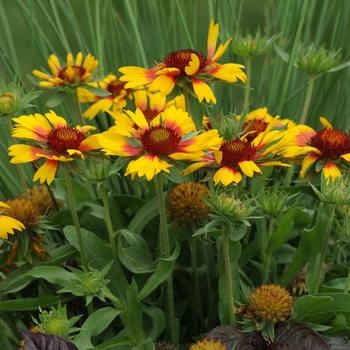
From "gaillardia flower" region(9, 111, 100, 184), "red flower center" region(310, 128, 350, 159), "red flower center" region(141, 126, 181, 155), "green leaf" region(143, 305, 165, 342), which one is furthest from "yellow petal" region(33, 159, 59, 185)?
"red flower center" region(310, 128, 350, 159)

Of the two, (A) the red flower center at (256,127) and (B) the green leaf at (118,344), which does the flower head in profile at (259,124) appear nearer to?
(A) the red flower center at (256,127)

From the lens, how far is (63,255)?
0.85m

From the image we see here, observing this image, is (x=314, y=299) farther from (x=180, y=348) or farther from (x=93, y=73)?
(x=93, y=73)

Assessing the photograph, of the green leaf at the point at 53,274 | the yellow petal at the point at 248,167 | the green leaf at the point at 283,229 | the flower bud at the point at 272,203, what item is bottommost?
the green leaf at the point at 283,229

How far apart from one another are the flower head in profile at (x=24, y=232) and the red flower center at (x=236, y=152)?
27 centimetres

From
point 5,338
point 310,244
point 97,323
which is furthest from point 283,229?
point 5,338

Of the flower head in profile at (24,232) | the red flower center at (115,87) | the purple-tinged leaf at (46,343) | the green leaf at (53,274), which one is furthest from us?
the red flower center at (115,87)

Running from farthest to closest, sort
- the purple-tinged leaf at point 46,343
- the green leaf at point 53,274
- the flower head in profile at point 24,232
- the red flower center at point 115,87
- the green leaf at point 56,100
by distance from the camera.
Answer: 1. the red flower center at point 115,87
2. the green leaf at point 56,100
3. the flower head in profile at point 24,232
4. the green leaf at point 53,274
5. the purple-tinged leaf at point 46,343

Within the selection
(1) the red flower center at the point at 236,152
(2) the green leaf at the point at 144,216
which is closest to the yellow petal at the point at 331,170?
(1) the red flower center at the point at 236,152

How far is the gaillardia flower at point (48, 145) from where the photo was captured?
Result: 2.34 ft

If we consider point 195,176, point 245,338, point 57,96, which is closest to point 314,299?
point 245,338

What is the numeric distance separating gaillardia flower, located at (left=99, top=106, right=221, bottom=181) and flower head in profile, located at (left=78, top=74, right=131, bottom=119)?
29cm

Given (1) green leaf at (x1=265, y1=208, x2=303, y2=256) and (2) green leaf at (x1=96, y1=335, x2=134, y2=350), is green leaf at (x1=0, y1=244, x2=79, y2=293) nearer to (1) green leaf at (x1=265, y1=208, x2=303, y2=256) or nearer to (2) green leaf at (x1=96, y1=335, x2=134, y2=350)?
(2) green leaf at (x1=96, y1=335, x2=134, y2=350)

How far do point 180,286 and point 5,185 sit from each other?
0.34 metres
